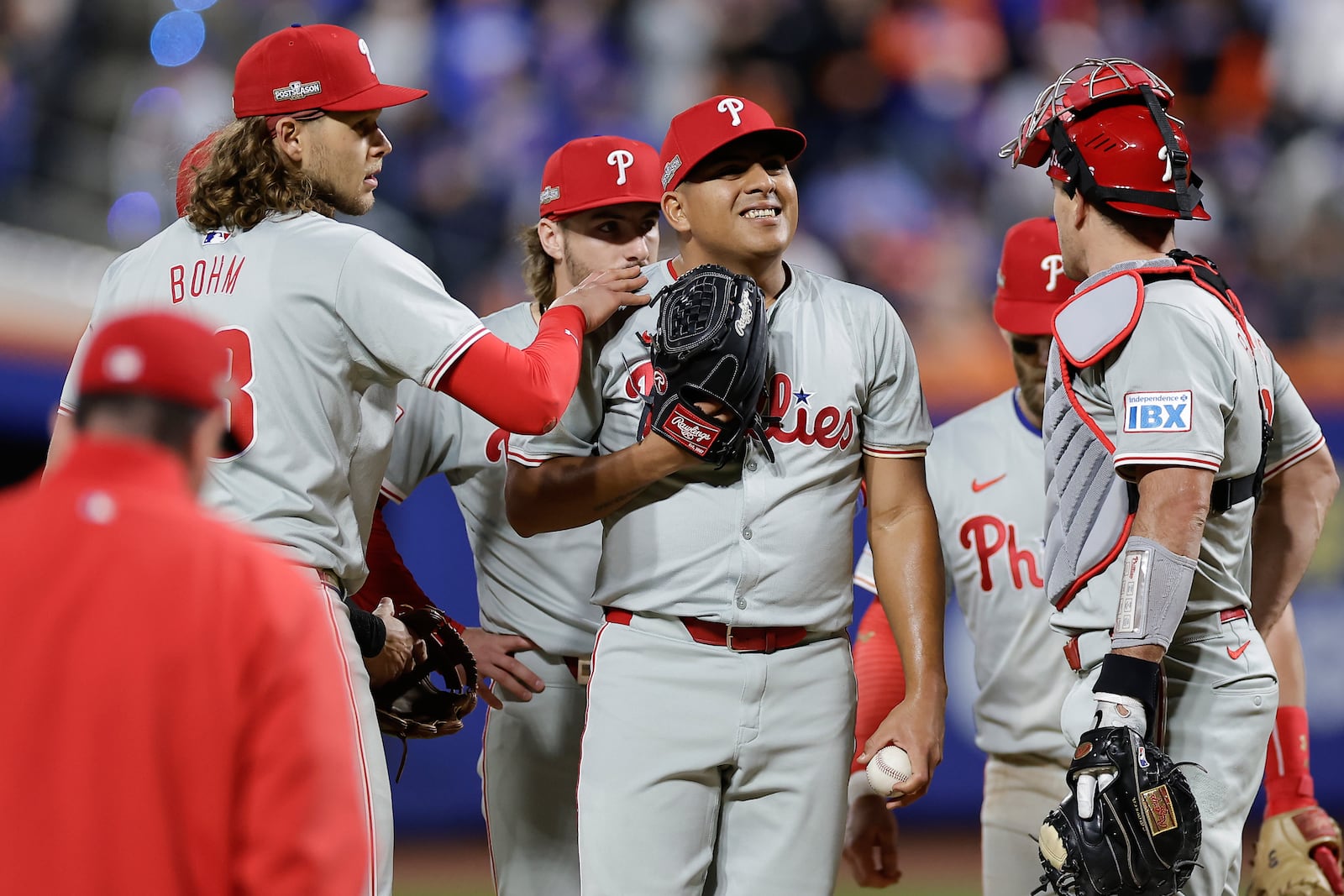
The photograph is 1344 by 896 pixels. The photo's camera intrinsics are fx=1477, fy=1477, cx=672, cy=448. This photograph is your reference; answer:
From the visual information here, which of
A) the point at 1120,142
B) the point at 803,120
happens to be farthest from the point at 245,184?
the point at 803,120

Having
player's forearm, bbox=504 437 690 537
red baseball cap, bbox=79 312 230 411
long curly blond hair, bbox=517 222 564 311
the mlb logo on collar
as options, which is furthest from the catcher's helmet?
red baseball cap, bbox=79 312 230 411

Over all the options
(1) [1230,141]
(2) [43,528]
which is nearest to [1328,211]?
(1) [1230,141]

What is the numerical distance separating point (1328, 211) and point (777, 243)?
7294 millimetres

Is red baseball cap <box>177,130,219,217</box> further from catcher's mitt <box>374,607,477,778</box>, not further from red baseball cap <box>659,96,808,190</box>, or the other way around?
catcher's mitt <box>374,607,477,778</box>

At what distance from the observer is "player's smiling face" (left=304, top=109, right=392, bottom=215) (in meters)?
3.48

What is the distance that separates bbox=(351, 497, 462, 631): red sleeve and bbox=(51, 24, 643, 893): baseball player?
1062 mm

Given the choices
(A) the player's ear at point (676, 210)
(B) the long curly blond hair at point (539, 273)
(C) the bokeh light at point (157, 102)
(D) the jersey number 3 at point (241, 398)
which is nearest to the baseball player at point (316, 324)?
(D) the jersey number 3 at point (241, 398)

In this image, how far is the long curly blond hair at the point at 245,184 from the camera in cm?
336

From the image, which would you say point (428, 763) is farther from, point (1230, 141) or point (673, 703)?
point (1230, 141)

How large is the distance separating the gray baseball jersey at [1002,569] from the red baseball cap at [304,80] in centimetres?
197

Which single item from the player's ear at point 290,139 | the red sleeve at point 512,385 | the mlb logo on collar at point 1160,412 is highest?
the player's ear at point 290,139

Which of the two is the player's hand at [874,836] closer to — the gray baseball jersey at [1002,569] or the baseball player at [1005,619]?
the baseball player at [1005,619]

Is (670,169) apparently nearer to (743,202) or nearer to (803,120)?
(743,202)

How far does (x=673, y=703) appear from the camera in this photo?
338 cm
